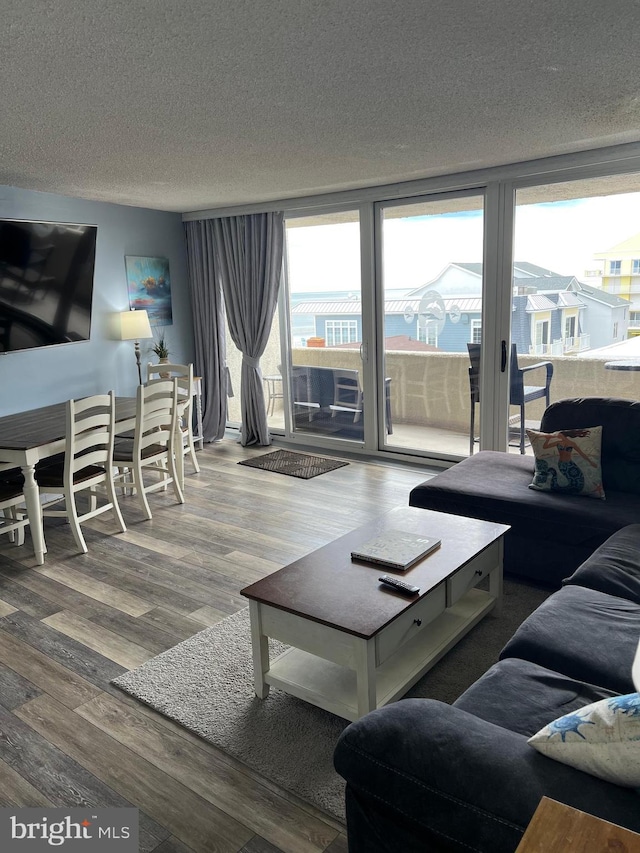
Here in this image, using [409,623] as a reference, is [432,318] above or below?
above

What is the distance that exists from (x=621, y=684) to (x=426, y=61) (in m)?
2.20

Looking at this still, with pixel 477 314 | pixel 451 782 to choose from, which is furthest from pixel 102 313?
pixel 451 782

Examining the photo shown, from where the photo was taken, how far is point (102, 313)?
562 centimetres

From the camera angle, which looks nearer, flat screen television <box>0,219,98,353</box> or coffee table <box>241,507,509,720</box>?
coffee table <box>241,507,509,720</box>

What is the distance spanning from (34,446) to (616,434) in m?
3.23

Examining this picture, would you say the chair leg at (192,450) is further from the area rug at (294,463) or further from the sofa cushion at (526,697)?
the sofa cushion at (526,697)

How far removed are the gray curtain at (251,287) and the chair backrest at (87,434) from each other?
2.28 meters

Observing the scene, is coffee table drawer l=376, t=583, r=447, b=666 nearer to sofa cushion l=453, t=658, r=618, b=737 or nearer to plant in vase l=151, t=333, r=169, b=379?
sofa cushion l=453, t=658, r=618, b=737

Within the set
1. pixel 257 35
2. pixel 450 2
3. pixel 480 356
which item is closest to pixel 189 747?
pixel 257 35

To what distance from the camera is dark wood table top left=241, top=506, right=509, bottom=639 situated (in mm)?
2189

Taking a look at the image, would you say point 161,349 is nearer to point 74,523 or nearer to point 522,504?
point 74,523

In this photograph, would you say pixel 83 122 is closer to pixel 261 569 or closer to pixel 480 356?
pixel 261 569

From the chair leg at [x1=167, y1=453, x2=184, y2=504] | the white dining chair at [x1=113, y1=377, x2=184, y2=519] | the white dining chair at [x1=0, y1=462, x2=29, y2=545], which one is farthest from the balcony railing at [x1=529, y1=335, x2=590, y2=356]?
the white dining chair at [x1=0, y1=462, x2=29, y2=545]

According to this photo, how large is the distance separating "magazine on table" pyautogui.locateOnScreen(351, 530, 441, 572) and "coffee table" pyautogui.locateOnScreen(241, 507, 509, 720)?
1.2 inches
